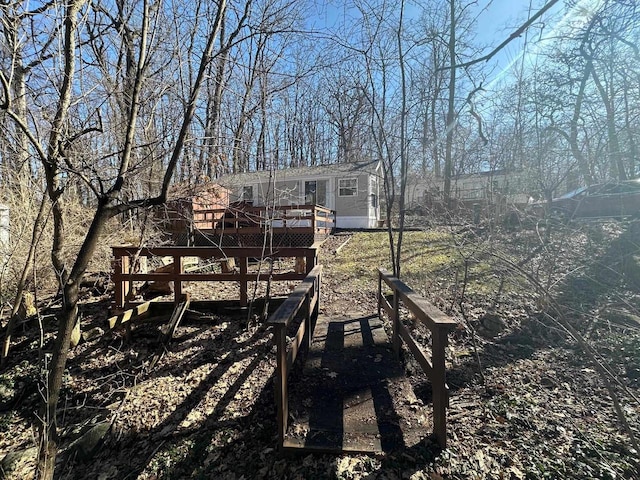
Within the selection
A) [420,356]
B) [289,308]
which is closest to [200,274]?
[289,308]

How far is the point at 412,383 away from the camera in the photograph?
3.95 m

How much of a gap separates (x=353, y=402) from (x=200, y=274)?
150 inches

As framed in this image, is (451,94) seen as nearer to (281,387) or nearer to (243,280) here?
(243,280)

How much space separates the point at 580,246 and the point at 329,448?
8943mm

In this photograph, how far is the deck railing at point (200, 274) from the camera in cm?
557

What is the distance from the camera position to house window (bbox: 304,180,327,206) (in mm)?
17094

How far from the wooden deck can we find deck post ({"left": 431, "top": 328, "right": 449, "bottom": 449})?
0.16 meters

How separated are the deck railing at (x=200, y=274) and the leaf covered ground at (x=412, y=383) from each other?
0.74 m

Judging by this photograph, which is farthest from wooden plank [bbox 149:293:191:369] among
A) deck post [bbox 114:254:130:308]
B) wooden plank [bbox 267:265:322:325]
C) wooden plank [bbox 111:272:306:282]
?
wooden plank [bbox 267:265:322:325]

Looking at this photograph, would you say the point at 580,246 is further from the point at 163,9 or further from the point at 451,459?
the point at 163,9

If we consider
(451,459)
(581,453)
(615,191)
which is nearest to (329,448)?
(451,459)

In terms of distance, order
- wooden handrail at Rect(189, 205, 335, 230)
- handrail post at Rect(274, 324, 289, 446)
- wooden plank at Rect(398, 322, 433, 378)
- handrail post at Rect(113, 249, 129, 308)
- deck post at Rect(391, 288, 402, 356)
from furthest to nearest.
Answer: handrail post at Rect(113, 249, 129, 308) → wooden handrail at Rect(189, 205, 335, 230) → deck post at Rect(391, 288, 402, 356) → wooden plank at Rect(398, 322, 433, 378) → handrail post at Rect(274, 324, 289, 446)

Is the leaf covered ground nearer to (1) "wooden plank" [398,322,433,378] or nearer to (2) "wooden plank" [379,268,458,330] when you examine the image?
(1) "wooden plank" [398,322,433,378]

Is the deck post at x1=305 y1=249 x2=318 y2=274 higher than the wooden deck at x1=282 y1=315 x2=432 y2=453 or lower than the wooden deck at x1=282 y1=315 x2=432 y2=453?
higher
